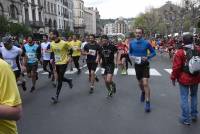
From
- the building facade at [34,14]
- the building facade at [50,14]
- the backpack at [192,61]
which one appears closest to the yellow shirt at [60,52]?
the backpack at [192,61]

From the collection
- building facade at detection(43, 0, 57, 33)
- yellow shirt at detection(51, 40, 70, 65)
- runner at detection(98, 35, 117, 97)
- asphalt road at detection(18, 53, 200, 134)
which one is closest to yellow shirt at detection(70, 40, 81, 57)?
asphalt road at detection(18, 53, 200, 134)

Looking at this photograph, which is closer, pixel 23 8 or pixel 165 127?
pixel 165 127

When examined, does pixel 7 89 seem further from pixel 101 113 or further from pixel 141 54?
pixel 141 54

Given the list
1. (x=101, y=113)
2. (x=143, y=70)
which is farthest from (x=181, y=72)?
(x=101, y=113)

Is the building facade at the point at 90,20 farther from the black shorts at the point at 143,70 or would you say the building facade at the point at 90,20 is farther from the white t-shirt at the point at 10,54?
the black shorts at the point at 143,70

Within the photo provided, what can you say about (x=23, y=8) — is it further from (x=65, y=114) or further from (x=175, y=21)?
(x=65, y=114)

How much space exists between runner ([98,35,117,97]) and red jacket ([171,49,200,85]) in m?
3.69

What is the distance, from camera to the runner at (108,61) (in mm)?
10703

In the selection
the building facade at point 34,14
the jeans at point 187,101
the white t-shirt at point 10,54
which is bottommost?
the jeans at point 187,101

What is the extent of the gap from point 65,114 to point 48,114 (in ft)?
1.21

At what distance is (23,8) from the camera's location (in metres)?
57.8

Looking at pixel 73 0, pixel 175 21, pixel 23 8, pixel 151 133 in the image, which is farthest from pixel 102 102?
pixel 73 0

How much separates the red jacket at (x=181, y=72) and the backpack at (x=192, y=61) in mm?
73

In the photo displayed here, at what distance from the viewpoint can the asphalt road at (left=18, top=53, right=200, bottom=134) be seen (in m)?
7.02
